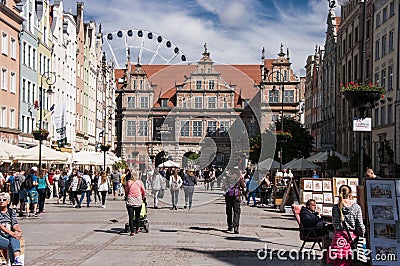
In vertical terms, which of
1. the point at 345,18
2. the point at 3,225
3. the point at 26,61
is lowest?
the point at 3,225

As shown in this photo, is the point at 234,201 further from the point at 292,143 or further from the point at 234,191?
the point at 292,143

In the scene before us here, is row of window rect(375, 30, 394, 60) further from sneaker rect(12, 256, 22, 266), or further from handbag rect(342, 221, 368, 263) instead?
sneaker rect(12, 256, 22, 266)

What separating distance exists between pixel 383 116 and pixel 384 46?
4.87m

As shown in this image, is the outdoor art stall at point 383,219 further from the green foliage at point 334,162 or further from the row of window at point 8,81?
the row of window at point 8,81

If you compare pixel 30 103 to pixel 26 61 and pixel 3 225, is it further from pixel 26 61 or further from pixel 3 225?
pixel 3 225

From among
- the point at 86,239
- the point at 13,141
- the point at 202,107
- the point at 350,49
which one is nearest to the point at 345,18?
the point at 350,49

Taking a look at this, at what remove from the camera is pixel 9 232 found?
379 inches

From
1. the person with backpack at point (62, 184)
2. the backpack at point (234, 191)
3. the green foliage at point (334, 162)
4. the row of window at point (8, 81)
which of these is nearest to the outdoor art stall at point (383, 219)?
the backpack at point (234, 191)

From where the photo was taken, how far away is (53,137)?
174 ft

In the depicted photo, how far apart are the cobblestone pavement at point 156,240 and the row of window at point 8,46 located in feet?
64.5

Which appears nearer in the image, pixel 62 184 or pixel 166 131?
pixel 166 131

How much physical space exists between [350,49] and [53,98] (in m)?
26.0

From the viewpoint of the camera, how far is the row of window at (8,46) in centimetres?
4016

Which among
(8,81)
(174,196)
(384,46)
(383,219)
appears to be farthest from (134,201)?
(384,46)
